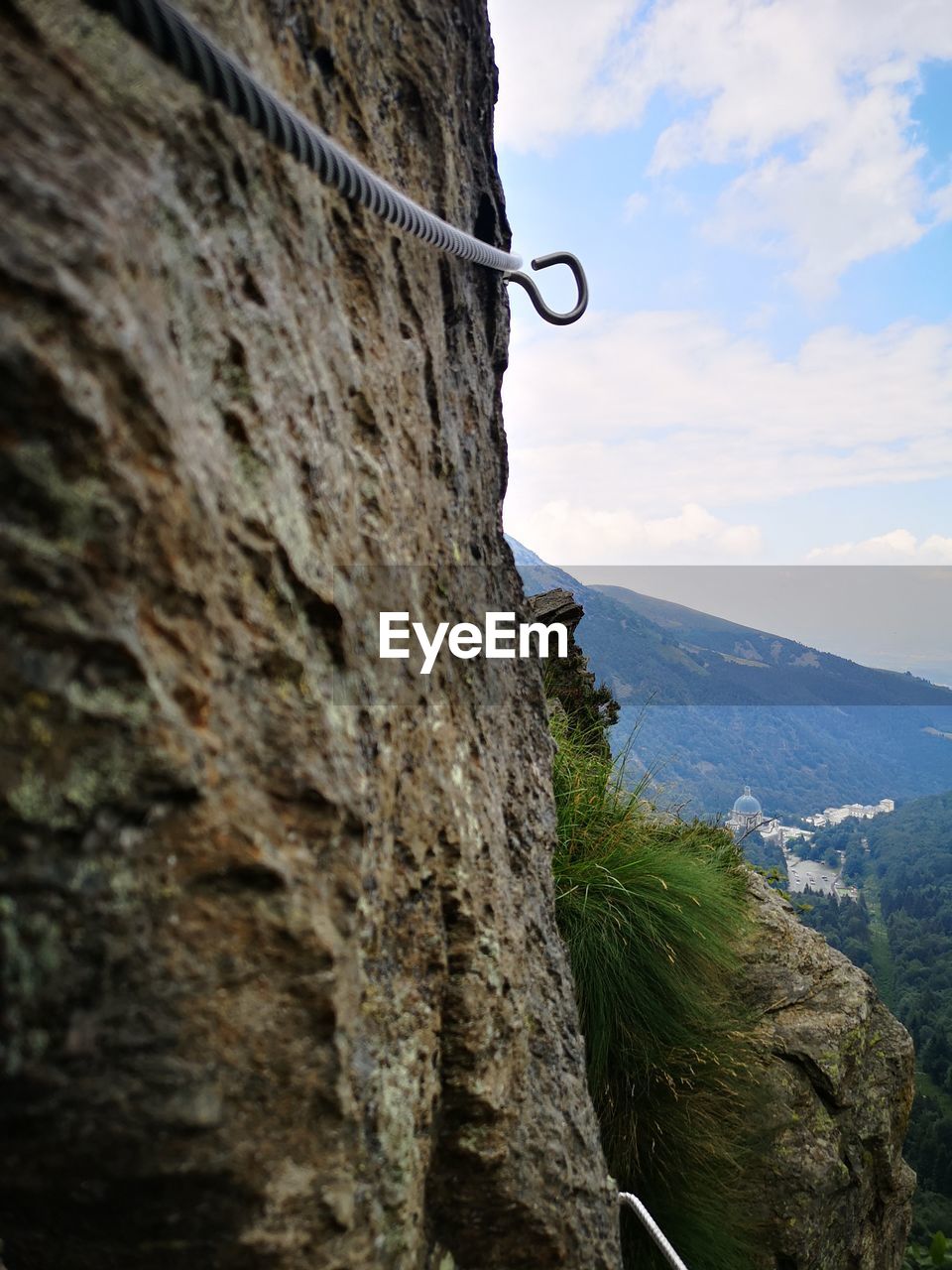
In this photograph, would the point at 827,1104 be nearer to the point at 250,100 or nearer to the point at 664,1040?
the point at 664,1040

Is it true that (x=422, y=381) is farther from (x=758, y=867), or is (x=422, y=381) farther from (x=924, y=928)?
(x=924, y=928)

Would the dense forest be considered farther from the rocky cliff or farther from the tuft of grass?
the tuft of grass

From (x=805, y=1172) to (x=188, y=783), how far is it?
13.5ft

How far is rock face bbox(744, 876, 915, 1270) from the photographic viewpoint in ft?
12.3

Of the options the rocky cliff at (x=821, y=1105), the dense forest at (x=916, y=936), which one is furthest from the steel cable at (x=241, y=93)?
the dense forest at (x=916, y=936)

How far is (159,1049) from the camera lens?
3.20ft

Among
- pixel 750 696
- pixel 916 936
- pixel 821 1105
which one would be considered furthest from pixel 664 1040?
pixel 750 696

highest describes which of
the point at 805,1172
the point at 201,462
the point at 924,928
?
the point at 201,462

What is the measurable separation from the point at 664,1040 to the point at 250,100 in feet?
12.5

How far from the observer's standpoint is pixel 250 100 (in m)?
1.18

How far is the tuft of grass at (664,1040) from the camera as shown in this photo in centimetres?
341

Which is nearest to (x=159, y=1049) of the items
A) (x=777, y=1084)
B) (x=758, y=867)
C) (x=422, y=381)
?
(x=422, y=381)

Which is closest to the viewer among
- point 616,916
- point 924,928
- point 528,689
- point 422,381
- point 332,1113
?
point 332,1113

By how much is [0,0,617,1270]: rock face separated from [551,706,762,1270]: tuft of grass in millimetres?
1773
